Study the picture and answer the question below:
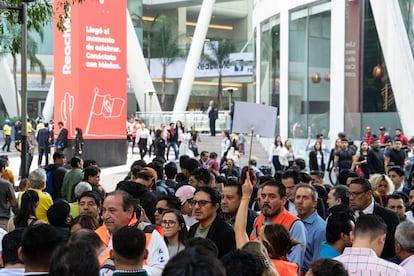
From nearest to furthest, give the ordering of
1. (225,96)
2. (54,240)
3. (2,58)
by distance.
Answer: (54,240) → (2,58) → (225,96)

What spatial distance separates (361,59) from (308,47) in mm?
3737

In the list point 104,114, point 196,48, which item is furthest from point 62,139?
point 196,48

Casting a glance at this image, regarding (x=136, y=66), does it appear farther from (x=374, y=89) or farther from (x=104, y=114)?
(x=374, y=89)

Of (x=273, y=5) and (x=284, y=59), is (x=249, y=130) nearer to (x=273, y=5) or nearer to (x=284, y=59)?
(x=284, y=59)

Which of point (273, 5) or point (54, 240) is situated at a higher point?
point (273, 5)

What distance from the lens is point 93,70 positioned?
24.1 m

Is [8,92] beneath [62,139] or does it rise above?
above

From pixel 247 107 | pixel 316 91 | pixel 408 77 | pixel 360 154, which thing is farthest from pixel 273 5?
pixel 247 107

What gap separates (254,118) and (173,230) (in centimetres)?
Answer: 336

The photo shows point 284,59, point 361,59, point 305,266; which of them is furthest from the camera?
point 284,59

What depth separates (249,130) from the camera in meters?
8.81

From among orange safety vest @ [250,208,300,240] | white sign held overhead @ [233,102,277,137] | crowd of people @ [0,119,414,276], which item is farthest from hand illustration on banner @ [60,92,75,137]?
orange safety vest @ [250,208,300,240]

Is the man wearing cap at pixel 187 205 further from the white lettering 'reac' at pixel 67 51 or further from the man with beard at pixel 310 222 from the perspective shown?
the white lettering 'reac' at pixel 67 51

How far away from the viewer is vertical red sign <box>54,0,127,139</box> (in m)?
23.8
